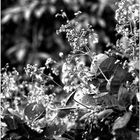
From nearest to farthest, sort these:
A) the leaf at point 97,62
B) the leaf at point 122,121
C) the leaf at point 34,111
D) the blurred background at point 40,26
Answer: the leaf at point 122,121, the leaf at point 97,62, the leaf at point 34,111, the blurred background at point 40,26

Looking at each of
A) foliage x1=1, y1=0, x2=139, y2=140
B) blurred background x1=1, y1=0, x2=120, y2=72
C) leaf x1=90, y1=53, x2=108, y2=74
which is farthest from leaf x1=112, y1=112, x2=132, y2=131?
blurred background x1=1, y1=0, x2=120, y2=72

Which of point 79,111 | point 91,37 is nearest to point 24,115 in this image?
point 79,111

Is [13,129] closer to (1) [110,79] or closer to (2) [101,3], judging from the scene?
(1) [110,79]

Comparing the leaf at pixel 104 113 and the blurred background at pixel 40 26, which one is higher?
the blurred background at pixel 40 26

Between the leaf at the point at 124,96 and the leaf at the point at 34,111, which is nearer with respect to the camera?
the leaf at the point at 124,96

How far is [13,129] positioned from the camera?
149cm

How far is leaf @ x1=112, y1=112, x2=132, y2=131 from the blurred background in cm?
372

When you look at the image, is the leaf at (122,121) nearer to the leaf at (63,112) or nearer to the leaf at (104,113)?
the leaf at (104,113)

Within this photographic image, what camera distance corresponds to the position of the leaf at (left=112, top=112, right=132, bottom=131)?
1188 mm

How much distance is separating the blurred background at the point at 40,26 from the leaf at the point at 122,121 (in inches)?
146

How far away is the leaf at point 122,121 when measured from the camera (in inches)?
46.8

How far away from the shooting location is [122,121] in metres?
1.19

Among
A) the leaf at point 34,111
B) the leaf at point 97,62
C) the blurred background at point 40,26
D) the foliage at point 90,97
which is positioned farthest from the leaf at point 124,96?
the blurred background at point 40,26

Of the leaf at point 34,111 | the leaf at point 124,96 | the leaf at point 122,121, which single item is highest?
the leaf at point 124,96
